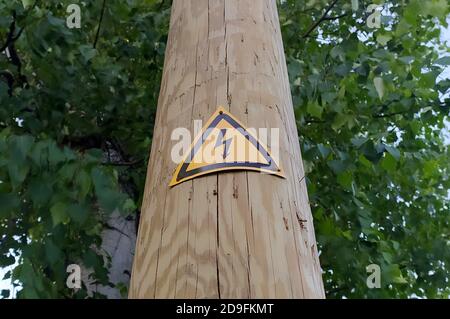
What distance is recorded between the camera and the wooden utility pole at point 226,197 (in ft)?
4.15

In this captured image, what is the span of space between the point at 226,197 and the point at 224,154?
0.12 metres

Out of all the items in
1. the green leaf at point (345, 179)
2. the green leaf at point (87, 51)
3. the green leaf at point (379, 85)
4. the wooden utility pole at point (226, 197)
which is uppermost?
the green leaf at point (87, 51)

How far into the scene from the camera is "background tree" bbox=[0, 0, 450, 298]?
328 centimetres

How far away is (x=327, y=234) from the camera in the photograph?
340 centimetres

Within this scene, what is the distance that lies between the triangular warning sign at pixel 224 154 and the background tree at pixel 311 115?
50.4 inches

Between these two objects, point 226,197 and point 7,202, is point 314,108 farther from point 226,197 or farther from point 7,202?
point 226,197

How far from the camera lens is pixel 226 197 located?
138 cm

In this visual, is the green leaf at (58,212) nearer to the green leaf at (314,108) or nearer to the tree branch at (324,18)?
the green leaf at (314,108)

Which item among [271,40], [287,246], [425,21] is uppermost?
[425,21]

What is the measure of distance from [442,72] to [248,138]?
2786 millimetres

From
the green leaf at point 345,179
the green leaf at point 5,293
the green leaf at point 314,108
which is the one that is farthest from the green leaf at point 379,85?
the green leaf at point 5,293

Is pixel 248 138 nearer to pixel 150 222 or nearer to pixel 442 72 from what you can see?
pixel 150 222
